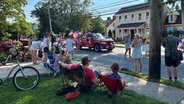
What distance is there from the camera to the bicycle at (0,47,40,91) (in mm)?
6699

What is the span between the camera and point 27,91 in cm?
645

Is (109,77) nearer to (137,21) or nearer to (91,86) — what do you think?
(91,86)

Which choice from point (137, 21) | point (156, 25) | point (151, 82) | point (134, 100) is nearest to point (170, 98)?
point (134, 100)

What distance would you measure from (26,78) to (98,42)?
13.6m

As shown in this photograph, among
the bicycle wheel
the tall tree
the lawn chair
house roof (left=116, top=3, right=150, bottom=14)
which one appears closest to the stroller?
the bicycle wheel

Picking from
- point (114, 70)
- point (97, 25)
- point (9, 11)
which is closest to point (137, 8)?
point (97, 25)

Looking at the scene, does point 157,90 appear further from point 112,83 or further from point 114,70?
point 112,83

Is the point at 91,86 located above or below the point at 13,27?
below

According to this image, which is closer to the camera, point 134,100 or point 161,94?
point 134,100

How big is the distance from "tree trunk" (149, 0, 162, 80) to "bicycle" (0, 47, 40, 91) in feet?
12.7

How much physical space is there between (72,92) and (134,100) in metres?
1.44

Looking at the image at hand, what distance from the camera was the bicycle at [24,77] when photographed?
6.70 metres

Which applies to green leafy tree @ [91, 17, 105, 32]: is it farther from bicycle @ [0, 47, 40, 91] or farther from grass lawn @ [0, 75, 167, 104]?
grass lawn @ [0, 75, 167, 104]

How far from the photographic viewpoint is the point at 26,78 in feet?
22.7
